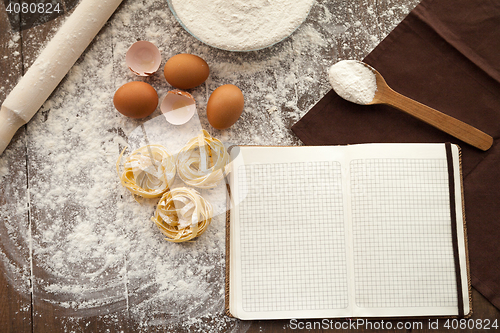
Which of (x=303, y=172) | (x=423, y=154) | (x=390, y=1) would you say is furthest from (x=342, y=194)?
(x=390, y=1)

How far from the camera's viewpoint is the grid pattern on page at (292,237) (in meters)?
0.66

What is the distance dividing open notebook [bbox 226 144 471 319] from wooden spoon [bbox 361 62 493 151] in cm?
4

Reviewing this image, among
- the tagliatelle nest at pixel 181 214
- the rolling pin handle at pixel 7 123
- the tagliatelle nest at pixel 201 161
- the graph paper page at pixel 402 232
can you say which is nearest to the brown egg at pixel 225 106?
the tagliatelle nest at pixel 201 161

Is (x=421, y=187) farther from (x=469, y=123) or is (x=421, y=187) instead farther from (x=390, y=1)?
(x=390, y=1)

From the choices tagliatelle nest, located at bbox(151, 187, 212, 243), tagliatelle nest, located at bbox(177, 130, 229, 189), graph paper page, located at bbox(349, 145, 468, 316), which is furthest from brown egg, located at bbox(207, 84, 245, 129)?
graph paper page, located at bbox(349, 145, 468, 316)

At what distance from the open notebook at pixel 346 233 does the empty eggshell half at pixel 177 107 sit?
130 mm

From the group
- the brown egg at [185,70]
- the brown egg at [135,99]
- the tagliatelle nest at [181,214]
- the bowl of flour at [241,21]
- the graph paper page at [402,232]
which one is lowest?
the graph paper page at [402,232]

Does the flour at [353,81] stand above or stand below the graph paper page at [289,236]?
above

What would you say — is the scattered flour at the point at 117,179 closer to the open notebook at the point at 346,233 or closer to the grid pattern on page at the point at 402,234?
the open notebook at the point at 346,233

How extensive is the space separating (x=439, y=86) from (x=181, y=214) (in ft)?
2.06

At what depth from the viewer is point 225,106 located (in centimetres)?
62

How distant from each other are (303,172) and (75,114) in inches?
20.7

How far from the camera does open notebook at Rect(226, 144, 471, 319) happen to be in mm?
655

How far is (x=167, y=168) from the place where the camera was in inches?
25.4
